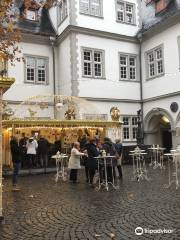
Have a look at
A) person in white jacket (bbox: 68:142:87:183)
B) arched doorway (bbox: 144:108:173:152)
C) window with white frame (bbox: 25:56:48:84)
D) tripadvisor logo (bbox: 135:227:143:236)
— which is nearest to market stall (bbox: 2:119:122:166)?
arched doorway (bbox: 144:108:173:152)

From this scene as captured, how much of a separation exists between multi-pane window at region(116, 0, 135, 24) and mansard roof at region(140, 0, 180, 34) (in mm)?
1055

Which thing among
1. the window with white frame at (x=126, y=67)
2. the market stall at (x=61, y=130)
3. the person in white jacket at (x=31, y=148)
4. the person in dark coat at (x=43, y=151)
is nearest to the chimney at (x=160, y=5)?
the window with white frame at (x=126, y=67)

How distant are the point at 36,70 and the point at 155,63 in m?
7.81

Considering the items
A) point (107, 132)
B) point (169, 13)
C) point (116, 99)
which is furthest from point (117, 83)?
point (169, 13)

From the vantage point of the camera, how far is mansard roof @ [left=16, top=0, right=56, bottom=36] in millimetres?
24969

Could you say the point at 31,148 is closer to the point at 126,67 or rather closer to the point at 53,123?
the point at 53,123

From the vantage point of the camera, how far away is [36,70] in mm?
24688

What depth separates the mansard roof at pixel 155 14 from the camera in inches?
931

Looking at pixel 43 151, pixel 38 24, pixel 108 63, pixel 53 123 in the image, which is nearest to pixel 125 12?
pixel 108 63

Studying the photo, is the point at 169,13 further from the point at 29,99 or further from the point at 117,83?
the point at 29,99

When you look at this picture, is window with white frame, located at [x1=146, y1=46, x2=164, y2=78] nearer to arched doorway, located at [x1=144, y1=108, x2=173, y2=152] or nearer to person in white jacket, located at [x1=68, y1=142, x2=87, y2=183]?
arched doorway, located at [x1=144, y1=108, x2=173, y2=152]

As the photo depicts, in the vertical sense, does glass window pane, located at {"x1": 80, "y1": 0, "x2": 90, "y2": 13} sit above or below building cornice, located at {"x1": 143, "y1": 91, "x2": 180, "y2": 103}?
above

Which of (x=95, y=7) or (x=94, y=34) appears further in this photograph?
(x=95, y=7)

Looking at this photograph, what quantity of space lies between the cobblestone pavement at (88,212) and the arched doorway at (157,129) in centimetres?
1302
